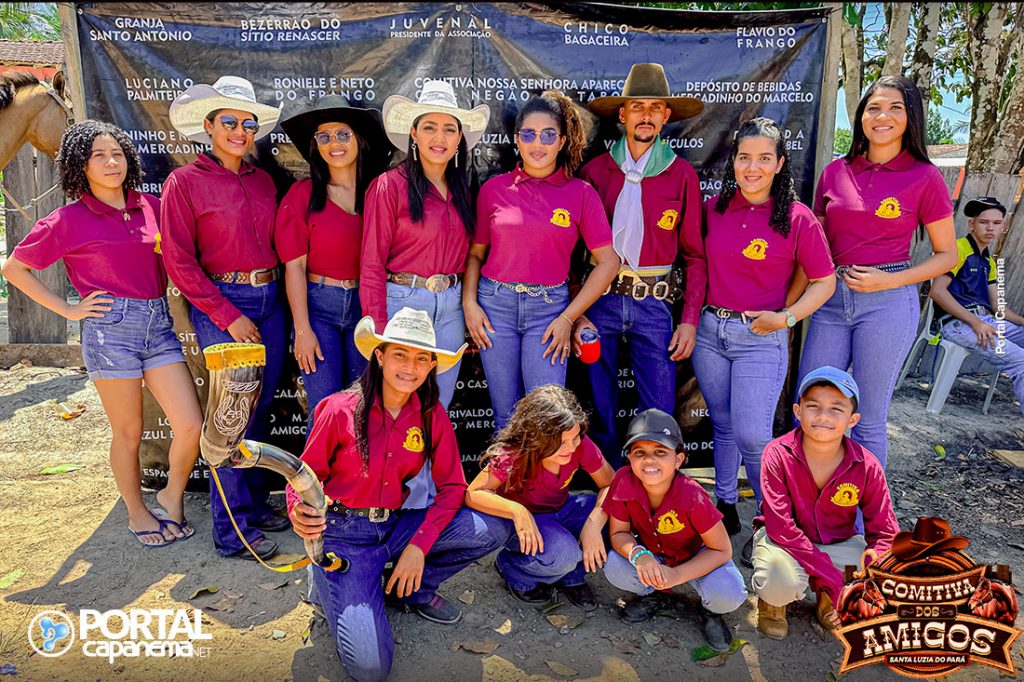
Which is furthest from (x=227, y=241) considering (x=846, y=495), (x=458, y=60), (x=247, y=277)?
(x=846, y=495)

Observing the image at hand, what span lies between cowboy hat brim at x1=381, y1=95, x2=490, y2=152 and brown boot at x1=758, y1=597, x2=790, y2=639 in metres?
2.68

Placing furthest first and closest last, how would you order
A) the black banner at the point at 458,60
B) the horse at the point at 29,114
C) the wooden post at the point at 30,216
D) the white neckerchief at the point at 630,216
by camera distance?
the wooden post at the point at 30,216 → the horse at the point at 29,114 → the black banner at the point at 458,60 → the white neckerchief at the point at 630,216

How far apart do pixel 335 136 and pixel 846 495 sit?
296 centimetres

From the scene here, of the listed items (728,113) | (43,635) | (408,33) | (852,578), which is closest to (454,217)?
(408,33)

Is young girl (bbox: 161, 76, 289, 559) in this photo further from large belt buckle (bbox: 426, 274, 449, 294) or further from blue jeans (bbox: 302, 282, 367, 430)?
large belt buckle (bbox: 426, 274, 449, 294)

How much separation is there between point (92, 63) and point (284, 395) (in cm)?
Result: 225

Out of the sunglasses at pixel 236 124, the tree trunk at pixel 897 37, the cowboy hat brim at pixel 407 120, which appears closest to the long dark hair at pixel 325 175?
the cowboy hat brim at pixel 407 120

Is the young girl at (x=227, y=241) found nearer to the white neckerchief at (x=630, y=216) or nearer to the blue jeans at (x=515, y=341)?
the blue jeans at (x=515, y=341)

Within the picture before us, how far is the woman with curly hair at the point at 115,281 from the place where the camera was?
3.40m

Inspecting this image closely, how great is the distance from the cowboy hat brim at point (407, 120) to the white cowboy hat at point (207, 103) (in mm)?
652

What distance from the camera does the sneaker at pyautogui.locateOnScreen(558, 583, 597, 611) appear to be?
3.25 m

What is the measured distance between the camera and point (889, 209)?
3400 mm

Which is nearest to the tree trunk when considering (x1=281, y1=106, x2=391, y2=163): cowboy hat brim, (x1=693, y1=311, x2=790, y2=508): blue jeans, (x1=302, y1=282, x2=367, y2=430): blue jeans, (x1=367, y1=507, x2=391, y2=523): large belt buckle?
(x1=693, y1=311, x2=790, y2=508): blue jeans

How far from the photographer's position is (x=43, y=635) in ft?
9.89
